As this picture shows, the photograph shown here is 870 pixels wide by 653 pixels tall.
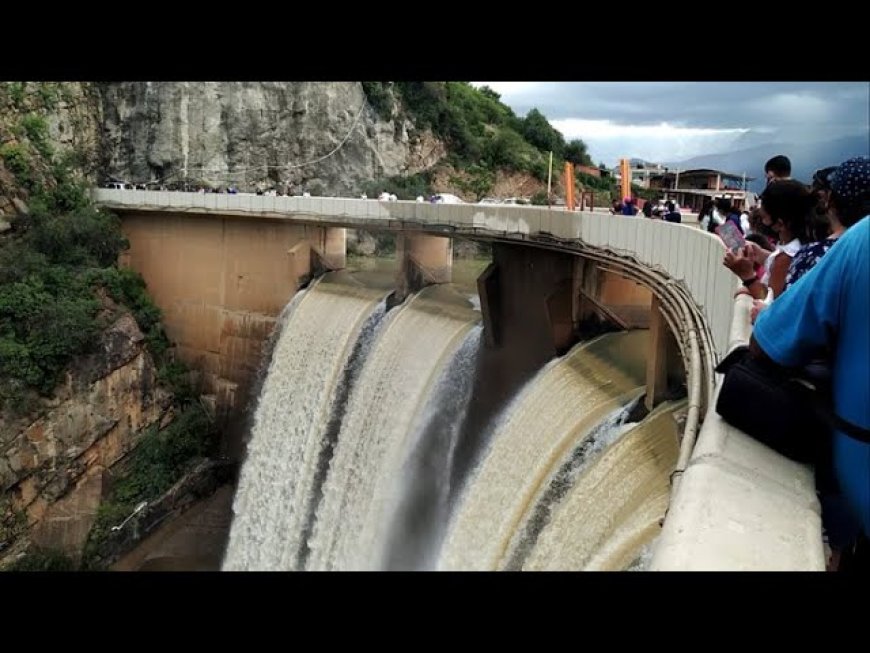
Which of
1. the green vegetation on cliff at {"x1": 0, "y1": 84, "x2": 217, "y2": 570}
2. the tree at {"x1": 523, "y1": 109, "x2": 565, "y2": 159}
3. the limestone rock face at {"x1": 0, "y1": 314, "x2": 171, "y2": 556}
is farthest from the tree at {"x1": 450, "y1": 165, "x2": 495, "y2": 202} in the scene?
the limestone rock face at {"x1": 0, "y1": 314, "x2": 171, "y2": 556}

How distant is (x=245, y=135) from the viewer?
2395cm

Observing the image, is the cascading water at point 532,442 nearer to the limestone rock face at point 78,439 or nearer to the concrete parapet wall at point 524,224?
the concrete parapet wall at point 524,224

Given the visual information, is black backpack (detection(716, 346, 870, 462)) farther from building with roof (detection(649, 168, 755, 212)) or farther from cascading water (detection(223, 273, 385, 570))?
building with roof (detection(649, 168, 755, 212))

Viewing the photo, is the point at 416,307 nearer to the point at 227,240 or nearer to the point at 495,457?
the point at 495,457

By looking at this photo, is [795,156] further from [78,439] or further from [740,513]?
[740,513]

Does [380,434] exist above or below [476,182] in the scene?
below

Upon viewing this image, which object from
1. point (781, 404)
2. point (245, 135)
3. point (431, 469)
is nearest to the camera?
point (781, 404)

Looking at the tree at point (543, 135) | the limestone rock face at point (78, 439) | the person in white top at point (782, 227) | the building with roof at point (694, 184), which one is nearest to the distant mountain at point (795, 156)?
the building with roof at point (694, 184)

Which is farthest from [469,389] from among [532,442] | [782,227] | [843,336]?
[843,336]

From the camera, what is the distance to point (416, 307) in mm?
13414

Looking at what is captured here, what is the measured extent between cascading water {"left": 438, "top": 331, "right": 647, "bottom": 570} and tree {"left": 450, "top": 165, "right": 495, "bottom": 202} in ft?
69.6

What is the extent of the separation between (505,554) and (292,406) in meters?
7.81

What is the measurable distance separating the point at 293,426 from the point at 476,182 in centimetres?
1833

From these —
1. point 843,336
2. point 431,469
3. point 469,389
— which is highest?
point 843,336
